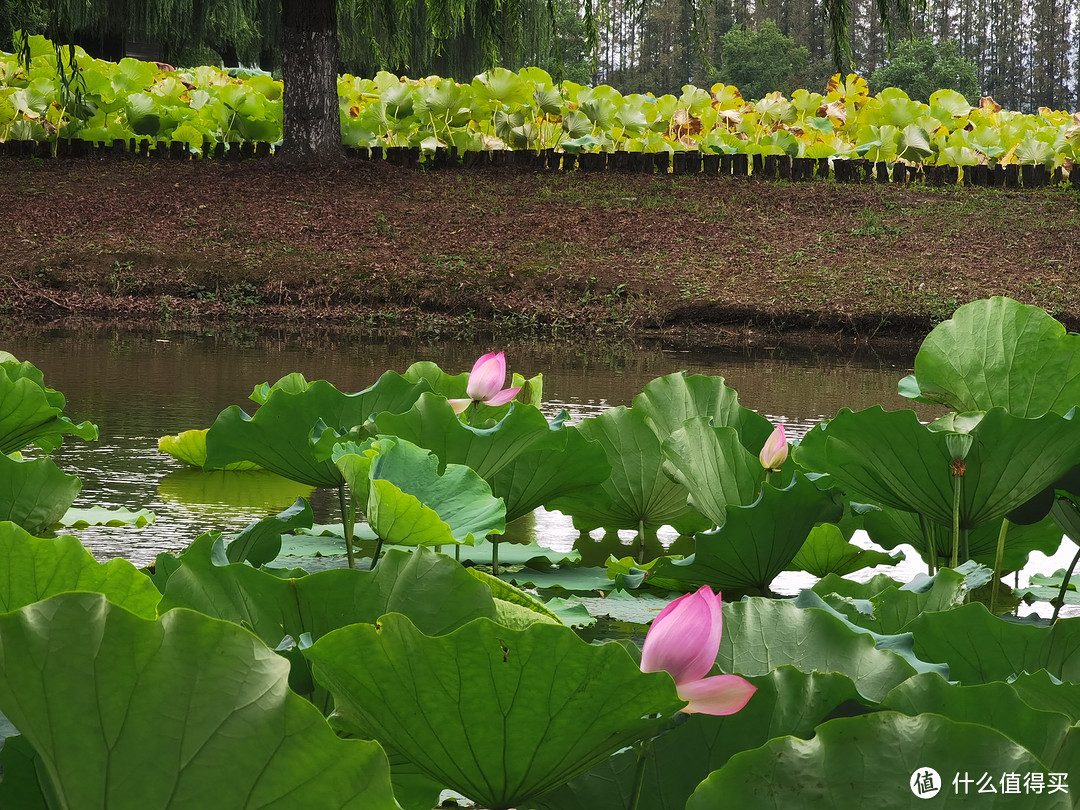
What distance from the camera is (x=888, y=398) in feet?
9.46

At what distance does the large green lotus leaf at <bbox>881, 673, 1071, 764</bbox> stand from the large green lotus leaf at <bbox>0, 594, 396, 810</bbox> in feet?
0.77

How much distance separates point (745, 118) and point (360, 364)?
615 cm

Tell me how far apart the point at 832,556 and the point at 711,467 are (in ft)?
0.61

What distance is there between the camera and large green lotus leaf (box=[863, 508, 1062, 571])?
1.18m

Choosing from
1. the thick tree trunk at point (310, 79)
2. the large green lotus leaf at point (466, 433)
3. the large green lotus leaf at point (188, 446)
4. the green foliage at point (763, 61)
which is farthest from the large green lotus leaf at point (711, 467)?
the green foliage at point (763, 61)

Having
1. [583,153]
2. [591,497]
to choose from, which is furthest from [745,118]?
[591,497]

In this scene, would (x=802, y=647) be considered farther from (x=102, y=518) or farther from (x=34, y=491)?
(x=102, y=518)

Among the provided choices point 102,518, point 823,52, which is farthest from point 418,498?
point 823,52

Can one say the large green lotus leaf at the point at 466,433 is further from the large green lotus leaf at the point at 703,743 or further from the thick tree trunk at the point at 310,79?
the thick tree trunk at the point at 310,79

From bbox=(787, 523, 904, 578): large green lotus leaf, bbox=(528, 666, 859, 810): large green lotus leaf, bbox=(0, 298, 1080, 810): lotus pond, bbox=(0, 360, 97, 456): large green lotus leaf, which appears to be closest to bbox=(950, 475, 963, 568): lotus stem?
bbox=(0, 298, 1080, 810): lotus pond

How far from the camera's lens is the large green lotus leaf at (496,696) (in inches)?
18.4

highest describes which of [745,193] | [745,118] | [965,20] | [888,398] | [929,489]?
[965,20]

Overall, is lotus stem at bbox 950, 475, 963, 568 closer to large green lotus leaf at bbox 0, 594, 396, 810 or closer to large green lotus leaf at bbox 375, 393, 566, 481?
large green lotus leaf at bbox 375, 393, 566, 481

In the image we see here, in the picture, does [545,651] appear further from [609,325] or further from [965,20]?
[965,20]
